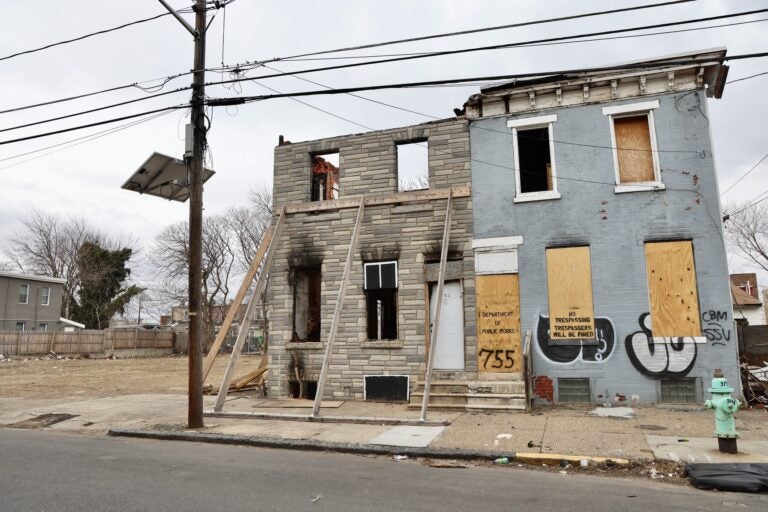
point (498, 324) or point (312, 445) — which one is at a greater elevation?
point (498, 324)

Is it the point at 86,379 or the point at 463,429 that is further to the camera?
the point at 86,379

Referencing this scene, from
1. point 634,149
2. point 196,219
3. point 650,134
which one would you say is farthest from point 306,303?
point 650,134

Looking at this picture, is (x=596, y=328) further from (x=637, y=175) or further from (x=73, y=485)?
(x=73, y=485)

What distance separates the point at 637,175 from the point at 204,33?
9458mm

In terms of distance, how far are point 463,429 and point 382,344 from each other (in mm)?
3777

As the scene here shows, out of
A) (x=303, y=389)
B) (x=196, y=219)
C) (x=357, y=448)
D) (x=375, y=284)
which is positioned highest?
(x=196, y=219)

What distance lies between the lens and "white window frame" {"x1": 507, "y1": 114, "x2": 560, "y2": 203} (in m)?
11.8

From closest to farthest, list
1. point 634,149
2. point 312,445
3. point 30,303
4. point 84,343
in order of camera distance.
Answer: point 312,445 < point 634,149 < point 84,343 < point 30,303

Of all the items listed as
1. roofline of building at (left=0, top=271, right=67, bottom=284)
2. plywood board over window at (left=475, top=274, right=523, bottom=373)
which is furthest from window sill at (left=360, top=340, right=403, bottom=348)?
roofline of building at (left=0, top=271, right=67, bottom=284)

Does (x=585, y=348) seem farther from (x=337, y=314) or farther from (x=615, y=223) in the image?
(x=337, y=314)

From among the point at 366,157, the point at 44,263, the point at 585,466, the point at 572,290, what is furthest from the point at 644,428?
the point at 44,263

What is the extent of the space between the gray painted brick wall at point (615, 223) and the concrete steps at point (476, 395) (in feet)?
3.60

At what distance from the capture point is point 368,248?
1275 cm

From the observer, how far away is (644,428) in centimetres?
856
